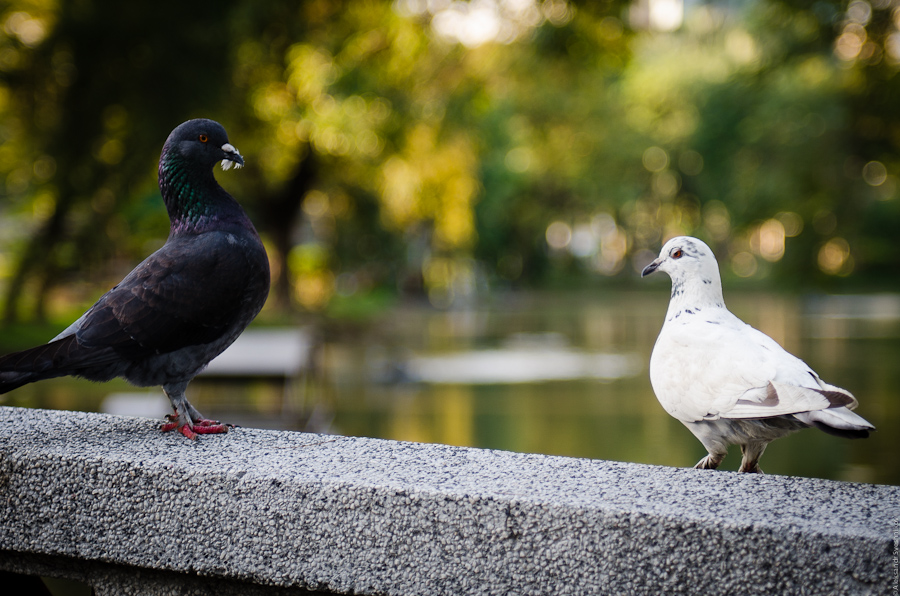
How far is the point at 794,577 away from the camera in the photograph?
1724 mm

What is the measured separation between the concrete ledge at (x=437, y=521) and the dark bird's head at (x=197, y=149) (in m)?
0.84

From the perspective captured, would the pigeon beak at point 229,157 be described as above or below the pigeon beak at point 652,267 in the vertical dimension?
above

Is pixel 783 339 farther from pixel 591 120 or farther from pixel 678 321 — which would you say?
pixel 678 321

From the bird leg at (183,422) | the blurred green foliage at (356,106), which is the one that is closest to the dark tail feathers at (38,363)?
the bird leg at (183,422)

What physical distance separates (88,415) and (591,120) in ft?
77.9

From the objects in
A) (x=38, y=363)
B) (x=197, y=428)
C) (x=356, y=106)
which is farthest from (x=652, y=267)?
(x=356, y=106)

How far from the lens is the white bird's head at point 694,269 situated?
2221 mm

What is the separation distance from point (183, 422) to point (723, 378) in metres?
1.58

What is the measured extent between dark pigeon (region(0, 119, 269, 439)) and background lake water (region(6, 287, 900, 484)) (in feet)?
21.2

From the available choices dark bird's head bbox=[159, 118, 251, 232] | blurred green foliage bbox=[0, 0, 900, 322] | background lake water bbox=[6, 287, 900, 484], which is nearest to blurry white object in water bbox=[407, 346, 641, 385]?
background lake water bbox=[6, 287, 900, 484]

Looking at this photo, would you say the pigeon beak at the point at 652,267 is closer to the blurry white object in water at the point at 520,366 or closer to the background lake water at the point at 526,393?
the background lake water at the point at 526,393

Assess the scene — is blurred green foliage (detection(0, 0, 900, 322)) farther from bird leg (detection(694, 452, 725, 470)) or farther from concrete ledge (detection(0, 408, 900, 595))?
bird leg (detection(694, 452, 725, 470))

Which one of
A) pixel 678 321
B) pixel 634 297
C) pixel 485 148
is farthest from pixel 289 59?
pixel 634 297

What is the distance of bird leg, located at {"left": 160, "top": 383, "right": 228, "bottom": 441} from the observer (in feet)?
8.50
